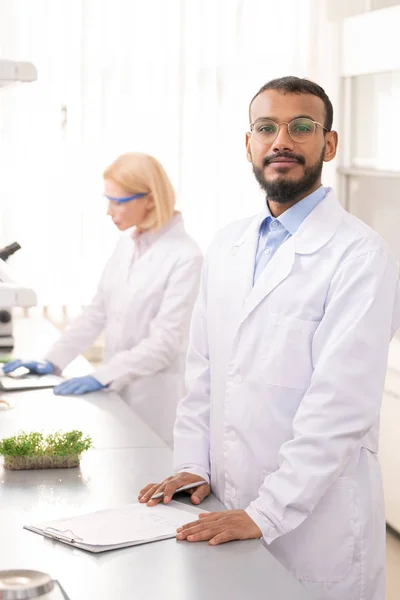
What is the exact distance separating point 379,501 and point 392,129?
251 centimetres

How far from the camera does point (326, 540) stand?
183cm

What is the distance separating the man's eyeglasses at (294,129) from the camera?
190 centimetres

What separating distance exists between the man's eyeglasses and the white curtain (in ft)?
9.99

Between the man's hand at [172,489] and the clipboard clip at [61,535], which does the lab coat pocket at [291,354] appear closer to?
the man's hand at [172,489]

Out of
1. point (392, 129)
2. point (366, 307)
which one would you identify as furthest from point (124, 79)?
point (366, 307)

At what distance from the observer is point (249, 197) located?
511 centimetres

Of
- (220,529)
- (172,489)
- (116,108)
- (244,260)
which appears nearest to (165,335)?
(244,260)

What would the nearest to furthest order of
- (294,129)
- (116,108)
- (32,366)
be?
(294,129) → (32,366) → (116,108)

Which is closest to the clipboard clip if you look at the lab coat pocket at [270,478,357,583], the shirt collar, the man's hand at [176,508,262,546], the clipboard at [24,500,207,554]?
the clipboard at [24,500,207,554]

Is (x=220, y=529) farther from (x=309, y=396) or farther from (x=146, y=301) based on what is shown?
(x=146, y=301)

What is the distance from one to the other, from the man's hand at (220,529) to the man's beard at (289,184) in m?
0.64

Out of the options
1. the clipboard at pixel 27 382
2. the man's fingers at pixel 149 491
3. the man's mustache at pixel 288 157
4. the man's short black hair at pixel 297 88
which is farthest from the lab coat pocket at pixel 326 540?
the clipboard at pixel 27 382

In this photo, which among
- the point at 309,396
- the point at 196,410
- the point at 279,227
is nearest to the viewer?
the point at 309,396

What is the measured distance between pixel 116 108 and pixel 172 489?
333 centimetres
